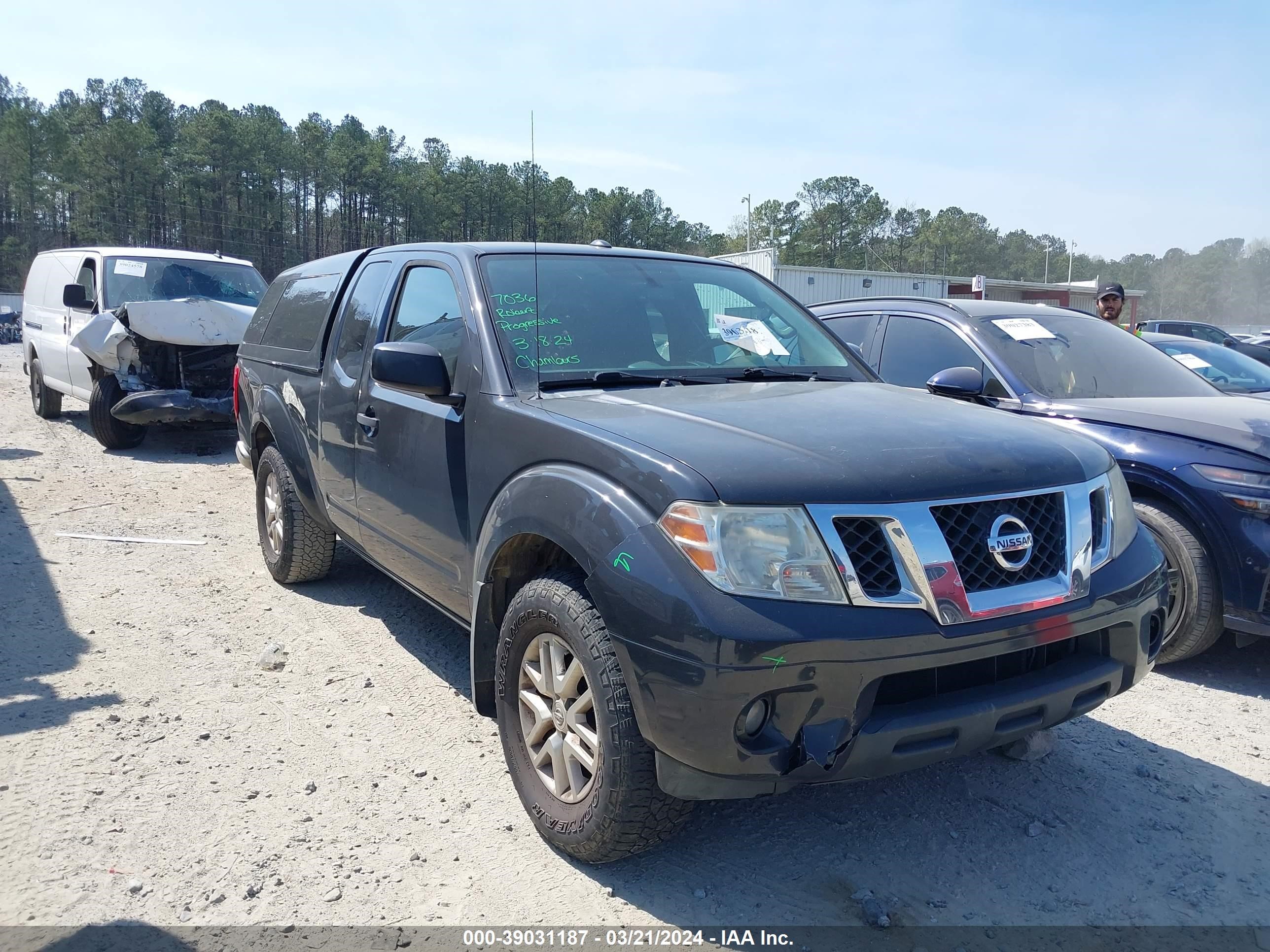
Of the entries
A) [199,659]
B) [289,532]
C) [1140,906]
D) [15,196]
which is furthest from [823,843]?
[15,196]

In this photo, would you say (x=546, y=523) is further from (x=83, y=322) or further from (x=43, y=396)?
(x=43, y=396)

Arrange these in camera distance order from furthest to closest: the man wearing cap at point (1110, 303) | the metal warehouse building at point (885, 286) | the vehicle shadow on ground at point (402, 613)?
the metal warehouse building at point (885, 286) < the man wearing cap at point (1110, 303) < the vehicle shadow on ground at point (402, 613)

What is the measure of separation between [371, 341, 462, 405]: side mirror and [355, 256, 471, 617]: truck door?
14 cm

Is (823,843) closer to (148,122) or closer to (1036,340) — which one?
(1036,340)

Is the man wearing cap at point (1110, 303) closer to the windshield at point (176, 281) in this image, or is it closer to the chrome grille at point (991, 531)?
the chrome grille at point (991, 531)

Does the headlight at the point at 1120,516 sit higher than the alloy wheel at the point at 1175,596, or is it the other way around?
the headlight at the point at 1120,516

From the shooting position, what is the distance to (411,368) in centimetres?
307

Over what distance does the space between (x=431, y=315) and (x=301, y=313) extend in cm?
168

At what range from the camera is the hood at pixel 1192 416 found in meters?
4.07

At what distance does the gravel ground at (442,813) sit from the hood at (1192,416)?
1.14 meters

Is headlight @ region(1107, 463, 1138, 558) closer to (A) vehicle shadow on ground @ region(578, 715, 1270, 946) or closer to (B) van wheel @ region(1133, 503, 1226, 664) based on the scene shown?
(A) vehicle shadow on ground @ region(578, 715, 1270, 946)

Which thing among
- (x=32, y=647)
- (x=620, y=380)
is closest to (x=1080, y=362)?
(x=620, y=380)

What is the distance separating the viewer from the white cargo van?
30.4 feet

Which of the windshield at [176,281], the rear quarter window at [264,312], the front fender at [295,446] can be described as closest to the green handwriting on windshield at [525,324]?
the front fender at [295,446]
